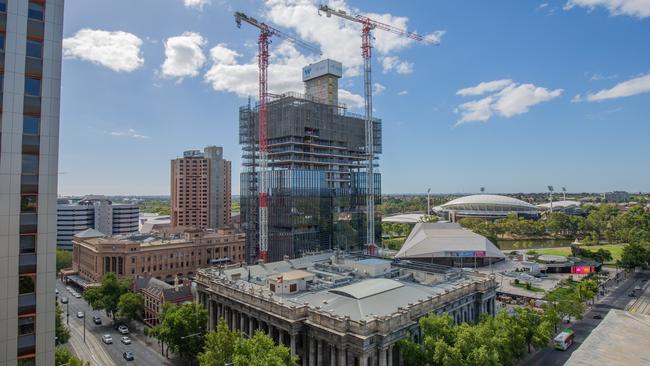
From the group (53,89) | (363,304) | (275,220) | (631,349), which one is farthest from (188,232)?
(631,349)

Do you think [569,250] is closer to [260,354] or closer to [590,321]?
[590,321]

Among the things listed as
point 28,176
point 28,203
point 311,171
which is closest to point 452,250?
point 311,171

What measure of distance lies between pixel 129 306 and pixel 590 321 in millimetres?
111333

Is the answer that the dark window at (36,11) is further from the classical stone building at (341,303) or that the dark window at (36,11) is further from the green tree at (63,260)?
the green tree at (63,260)

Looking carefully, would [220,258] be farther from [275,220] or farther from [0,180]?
[0,180]

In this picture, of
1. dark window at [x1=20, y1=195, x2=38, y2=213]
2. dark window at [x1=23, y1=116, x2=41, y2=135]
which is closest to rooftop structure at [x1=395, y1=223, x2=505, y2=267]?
dark window at [x1=20, y1=195, x2=38, y2=213]

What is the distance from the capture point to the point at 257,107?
152m

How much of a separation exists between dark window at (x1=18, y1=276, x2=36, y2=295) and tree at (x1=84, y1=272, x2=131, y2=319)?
71.7 meters

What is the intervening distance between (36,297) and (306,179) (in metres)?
106

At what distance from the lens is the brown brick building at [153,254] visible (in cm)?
13138

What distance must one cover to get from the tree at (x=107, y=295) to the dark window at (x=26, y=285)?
71.7 m

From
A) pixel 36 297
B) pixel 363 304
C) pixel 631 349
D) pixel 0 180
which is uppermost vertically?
pixel 0 180

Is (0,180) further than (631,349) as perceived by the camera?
No

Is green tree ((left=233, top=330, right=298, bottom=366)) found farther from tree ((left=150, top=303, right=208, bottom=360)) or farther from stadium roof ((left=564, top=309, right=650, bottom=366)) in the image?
stadium roof ((left=564, top=309, right=650, bottom=366))
